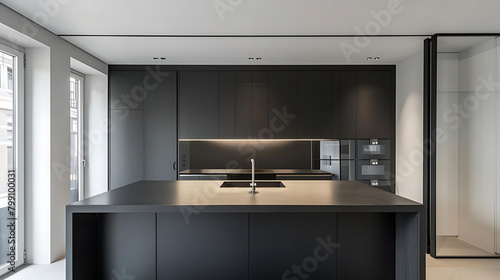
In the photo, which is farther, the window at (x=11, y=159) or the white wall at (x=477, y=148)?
the white wall at (x=477, y=148)

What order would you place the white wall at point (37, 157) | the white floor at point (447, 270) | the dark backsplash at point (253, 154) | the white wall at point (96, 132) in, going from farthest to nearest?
the dark backsplash at point (253, 154), the white wall at point (96, 132), the white wall at point (37, 157), the white floor at point (447, 270)

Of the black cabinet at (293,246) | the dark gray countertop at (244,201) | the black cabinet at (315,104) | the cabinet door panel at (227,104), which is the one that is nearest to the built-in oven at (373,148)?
the black cabinet at (315,104)

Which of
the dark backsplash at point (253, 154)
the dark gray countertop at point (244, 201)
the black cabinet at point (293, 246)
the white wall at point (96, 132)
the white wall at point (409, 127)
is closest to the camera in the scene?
the dark gray countertop at point (244, 201)

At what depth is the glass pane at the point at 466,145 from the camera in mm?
3539

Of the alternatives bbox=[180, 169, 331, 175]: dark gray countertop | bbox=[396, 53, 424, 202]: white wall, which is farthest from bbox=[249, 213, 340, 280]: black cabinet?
bbox=[180, 169, 331, 175]: dark gray countertop

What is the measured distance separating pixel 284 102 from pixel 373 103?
54.7 inches

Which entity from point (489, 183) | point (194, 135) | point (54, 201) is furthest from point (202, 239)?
point (489, 183)

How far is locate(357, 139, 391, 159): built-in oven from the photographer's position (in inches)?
199

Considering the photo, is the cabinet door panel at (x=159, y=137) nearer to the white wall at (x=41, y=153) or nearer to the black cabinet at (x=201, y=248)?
the white wall at (x=41, y=153)

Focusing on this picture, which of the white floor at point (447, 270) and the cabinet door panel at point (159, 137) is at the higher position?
the cabinet door panel at point (159, 137)

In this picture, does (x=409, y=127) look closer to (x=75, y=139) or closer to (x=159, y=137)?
(x=159, y=137)

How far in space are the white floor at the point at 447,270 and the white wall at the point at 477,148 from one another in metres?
0.27

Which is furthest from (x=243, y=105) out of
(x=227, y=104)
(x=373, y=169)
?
(x=373, y=169)

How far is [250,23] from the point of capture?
327 centimetres
